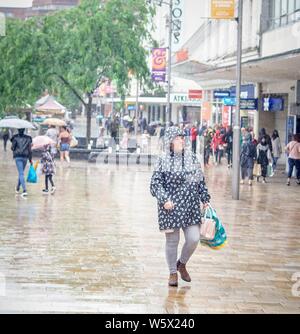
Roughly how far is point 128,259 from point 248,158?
49.6 feet

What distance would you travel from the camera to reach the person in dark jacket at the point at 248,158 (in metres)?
25.7

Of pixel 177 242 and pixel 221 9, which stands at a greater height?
pixel 221 9

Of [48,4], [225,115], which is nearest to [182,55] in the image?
[225,115]

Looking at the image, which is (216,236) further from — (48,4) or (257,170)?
(48,4)

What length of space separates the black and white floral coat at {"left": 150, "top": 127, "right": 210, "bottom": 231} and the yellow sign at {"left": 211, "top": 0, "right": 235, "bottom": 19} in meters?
12.8

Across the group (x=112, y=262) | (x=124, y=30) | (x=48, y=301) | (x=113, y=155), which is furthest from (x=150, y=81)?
(x=48, y=301)

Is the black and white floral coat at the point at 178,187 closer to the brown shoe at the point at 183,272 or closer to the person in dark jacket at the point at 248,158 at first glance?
the brown shoe at the point at 183,272

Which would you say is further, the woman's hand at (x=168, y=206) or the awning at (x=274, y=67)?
the awning at (x=274, y=67)

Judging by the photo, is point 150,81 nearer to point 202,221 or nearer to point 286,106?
point 286,106

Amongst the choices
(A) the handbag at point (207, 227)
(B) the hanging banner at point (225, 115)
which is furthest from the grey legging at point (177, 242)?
(B) the hanging banner at point (225, 115)

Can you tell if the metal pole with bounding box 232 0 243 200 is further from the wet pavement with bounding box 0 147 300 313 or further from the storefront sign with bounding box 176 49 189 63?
the storefront sign with bounding box 176 49 189 63

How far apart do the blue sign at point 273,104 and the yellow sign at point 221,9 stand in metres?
13.1

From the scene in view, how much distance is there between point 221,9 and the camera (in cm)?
2188
